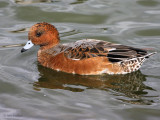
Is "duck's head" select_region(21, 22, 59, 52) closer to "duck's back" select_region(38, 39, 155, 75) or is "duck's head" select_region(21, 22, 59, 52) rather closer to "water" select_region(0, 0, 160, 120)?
"water" select_region(0, 0, 160, 120)

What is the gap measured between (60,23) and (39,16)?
0.77 meters

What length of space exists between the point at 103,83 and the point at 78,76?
62 cm

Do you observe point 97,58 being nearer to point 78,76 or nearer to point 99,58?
point 99,58

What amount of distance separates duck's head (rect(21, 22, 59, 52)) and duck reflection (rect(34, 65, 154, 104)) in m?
0.73

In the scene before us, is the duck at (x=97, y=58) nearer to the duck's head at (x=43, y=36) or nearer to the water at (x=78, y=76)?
the water at (x=78, y=76)

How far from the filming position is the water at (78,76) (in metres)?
6.20

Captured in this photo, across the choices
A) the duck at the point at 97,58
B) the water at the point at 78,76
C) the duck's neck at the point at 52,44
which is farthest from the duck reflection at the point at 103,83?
the duck's neck at the point at 52,44

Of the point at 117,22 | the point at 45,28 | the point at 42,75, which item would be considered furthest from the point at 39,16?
the point at 42,75

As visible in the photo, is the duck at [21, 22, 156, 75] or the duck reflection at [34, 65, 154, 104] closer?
the duck reflection at [34, 65, 154, 104]

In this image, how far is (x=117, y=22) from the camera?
1082cm

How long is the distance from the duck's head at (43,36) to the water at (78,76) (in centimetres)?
51

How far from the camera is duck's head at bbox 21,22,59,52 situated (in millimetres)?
8188

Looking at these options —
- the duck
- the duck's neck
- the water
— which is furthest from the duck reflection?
the duck's neck

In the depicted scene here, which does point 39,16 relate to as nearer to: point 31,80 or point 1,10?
point 1,10
